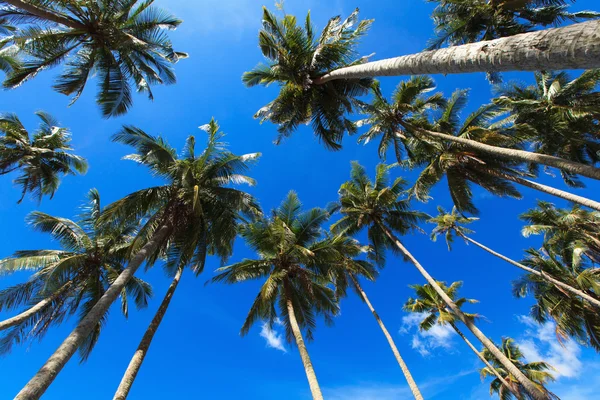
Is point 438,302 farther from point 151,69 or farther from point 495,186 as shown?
point 151,69

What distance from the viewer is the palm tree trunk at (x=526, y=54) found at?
2.86 meters

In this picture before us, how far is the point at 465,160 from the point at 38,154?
22.4m

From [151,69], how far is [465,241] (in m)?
22.3

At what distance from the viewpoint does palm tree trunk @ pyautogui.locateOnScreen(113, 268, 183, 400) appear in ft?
23.3

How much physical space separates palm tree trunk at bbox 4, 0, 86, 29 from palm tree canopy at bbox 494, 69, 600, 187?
19.2m

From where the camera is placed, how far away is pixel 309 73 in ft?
38.3

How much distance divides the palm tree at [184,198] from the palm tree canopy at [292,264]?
1.72 meters

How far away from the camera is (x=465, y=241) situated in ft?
66.3

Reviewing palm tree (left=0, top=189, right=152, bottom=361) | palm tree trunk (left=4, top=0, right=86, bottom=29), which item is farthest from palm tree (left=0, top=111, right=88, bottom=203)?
palm tree trunk (left=4, top=0, right=86, bottom=29)

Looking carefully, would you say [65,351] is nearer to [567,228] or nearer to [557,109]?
[557,109]

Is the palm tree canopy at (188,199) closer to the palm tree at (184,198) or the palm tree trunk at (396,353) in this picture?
the palm tree at (184,198)

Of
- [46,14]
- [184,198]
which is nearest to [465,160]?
[184,198]

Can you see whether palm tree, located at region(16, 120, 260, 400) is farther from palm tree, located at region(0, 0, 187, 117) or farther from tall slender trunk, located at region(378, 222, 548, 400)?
tall slender trunk, located at region(378, 222, 548, 400)

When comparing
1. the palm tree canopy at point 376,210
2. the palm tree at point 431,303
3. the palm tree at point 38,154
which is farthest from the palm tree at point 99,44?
the palm tree at point 431,303
